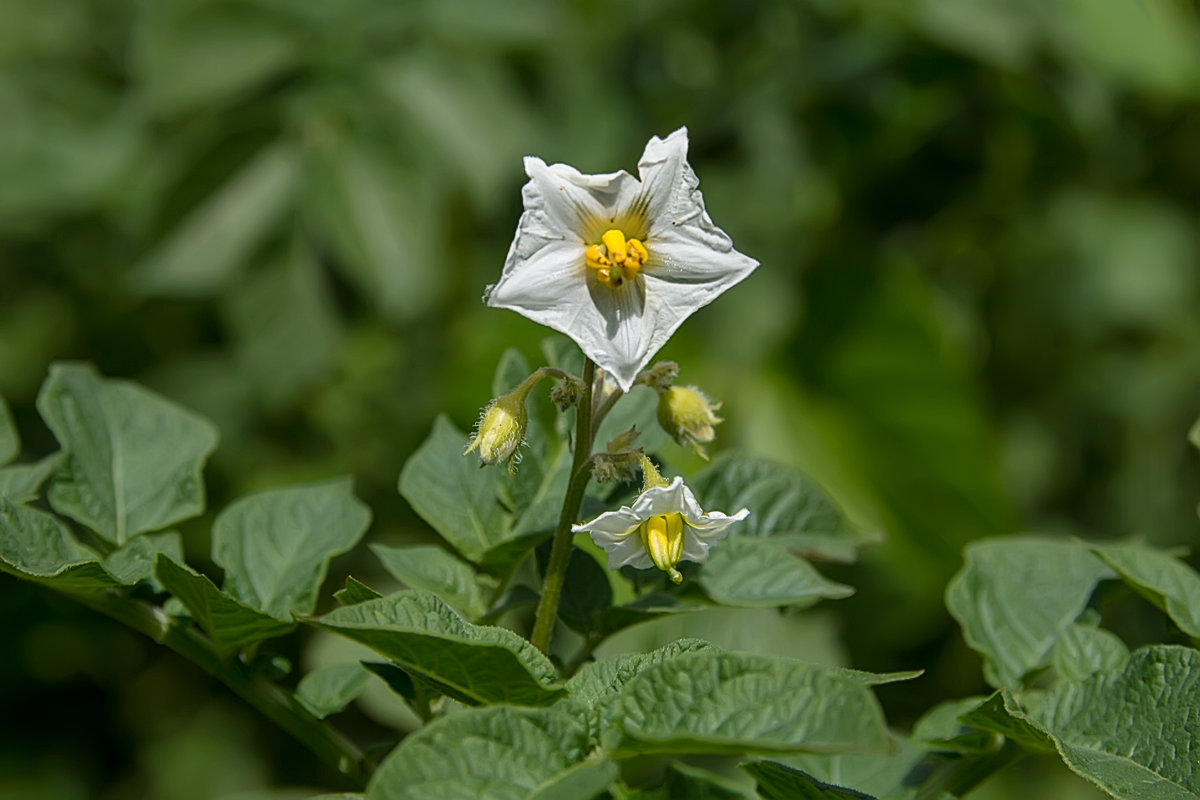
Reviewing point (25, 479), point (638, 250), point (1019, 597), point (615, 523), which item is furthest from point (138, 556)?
point (1019, 597)

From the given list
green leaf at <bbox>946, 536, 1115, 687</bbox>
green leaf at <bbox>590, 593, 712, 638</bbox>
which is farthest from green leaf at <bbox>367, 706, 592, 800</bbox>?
green leaf at <bbox>946, 536, 1115, 687</bbox>

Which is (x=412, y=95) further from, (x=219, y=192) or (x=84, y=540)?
(x=84, y=540)

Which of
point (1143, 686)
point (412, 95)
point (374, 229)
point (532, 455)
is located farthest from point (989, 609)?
point (412, 95)

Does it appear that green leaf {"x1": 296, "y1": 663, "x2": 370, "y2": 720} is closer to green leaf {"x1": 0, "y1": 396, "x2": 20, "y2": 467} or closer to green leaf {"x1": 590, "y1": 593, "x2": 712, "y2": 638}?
green leaf {"x1": 590, "y1": 593, "x2": 712, "y2": 638}

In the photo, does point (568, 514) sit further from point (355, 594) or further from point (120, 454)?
point (120, 454)

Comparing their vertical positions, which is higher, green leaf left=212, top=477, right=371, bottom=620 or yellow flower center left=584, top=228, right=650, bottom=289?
yellow flower center left=584, top=228, right=650, bottom=289
